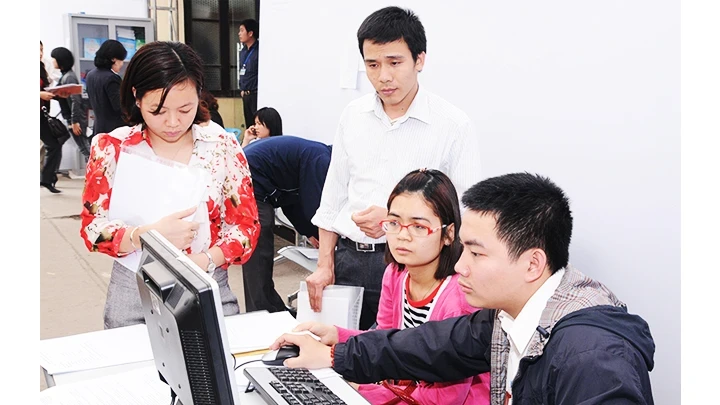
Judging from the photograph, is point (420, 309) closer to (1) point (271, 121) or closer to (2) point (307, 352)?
(2) point (307, 352)

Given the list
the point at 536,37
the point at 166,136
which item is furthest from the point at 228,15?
the point at 166,136

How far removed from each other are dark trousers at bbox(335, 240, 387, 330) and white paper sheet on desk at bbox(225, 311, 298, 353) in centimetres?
37

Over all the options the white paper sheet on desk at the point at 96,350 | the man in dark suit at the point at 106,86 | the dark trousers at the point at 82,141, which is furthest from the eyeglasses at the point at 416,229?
the dark trousers at the point at 82,141

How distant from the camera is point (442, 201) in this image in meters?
1.91

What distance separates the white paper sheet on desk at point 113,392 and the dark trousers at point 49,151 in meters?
6.05

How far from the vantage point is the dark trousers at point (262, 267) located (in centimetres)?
356

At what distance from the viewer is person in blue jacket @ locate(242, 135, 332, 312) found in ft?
11.6

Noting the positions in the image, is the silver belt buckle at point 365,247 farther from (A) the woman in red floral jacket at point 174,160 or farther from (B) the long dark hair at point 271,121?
(B) the long dark hair at point 271,121

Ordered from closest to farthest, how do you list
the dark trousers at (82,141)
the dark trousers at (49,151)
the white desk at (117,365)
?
the white desk at (117,365)
the dark trousers at (49,151)
the dark trousers at (82,141)

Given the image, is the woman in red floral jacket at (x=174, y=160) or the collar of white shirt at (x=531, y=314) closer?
the collar of white shirt at (x=531, y=314)

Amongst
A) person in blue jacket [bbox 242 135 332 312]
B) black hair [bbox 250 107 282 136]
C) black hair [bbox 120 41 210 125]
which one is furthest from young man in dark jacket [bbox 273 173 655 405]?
black hair [bbox 250 107 282 136]

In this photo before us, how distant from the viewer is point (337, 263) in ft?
7.73

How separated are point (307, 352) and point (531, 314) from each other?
545 millimetres

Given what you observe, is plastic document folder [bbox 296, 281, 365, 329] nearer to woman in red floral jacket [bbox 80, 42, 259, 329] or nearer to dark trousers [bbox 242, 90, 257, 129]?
woman in red floral jacket [bbox 80, 42, 259, 329]
